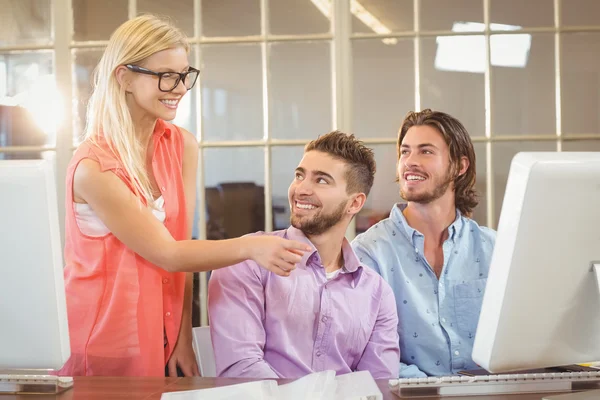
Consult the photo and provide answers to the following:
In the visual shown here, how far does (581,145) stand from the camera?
11.8 ft

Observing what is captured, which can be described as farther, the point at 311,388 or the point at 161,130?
the point at 161,130

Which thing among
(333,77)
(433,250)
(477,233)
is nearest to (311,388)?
(433,250)

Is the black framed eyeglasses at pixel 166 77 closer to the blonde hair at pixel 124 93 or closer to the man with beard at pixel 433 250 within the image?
the blonde hair at pixel 124 93

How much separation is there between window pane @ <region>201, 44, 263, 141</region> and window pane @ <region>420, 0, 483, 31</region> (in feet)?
2.73

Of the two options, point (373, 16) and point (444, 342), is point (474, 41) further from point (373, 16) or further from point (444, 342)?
point (444, 342)

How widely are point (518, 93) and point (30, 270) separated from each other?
282 cm

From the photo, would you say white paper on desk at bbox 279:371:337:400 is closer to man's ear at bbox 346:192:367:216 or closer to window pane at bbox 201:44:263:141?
man's ear at bbox 346:192:367:216

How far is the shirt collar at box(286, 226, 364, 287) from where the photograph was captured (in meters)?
2.09

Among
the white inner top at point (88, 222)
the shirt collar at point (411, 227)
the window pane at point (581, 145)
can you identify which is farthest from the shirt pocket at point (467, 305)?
the window pane at point (581, 145)

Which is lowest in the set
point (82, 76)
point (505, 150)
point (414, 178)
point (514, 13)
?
point (414, 178)

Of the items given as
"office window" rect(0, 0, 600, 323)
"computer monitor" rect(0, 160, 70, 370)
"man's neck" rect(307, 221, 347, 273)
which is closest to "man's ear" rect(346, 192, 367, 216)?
"man's neck" rect(307, 221, 347, 273)

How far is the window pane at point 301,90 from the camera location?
3.62 metres

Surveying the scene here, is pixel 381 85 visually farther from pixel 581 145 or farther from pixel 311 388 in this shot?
pixel 311 388

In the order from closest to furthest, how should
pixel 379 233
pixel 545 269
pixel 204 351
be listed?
pixel 545 269
pixel 204 351
pixel 379 233
